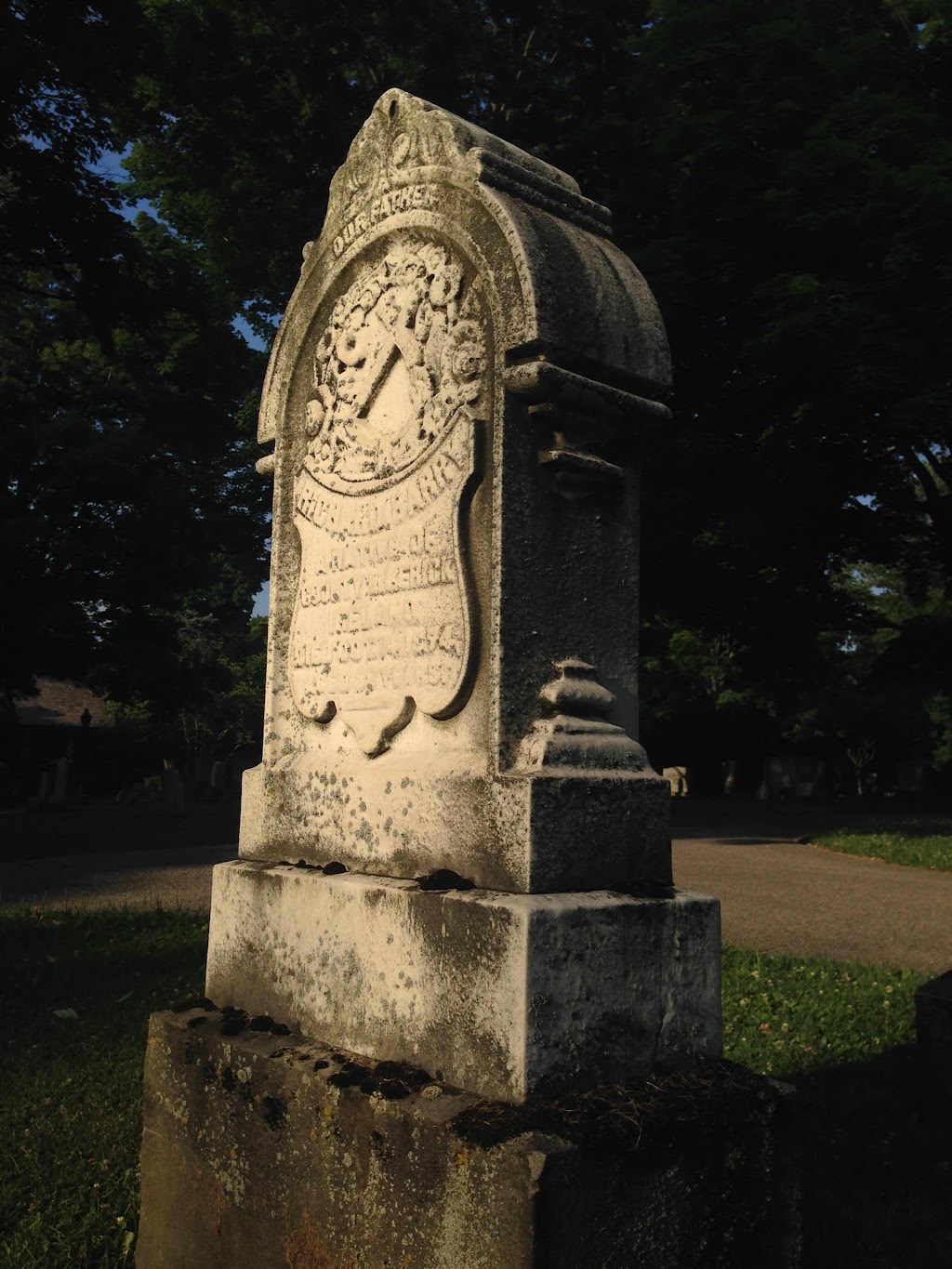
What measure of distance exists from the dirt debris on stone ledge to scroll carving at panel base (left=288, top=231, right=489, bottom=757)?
93 cm

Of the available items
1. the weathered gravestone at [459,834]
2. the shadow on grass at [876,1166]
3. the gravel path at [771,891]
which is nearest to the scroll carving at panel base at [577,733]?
the weathered gravestone at [459,834]

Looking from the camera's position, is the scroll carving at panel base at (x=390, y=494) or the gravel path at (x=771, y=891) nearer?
the scroll carving at panel base at (x=390, y=494)

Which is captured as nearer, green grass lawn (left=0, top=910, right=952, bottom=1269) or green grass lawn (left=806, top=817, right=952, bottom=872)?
green grass lawn (left=0, top=910, right=952, bottom=1269)

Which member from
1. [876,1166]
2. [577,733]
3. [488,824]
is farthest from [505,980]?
[876,1166]

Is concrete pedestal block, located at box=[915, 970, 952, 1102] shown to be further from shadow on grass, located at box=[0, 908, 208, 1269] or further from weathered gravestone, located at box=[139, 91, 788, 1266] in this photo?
shadow on grass, located at box=[0, 908, 208, 1269]

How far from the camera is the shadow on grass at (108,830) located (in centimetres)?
1345

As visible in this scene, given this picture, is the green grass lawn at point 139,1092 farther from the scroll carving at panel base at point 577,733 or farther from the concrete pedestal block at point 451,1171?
the scroll carving at panel base at point 577,733

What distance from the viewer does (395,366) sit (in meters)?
3.11

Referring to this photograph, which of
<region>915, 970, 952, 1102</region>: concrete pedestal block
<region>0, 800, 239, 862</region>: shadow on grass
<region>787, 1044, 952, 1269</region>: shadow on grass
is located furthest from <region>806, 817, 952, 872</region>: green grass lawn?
<region>787, 1044, 952, 1269</region>: shadow on grass

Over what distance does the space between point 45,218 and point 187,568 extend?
20.0ft

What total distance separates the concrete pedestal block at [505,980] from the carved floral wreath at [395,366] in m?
1.16

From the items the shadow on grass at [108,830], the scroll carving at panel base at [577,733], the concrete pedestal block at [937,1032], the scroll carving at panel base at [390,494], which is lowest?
the concrete pedestal block at [937,1032]

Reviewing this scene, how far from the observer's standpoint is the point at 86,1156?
3773 millimetres

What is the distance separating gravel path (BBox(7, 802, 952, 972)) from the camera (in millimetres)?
8211
